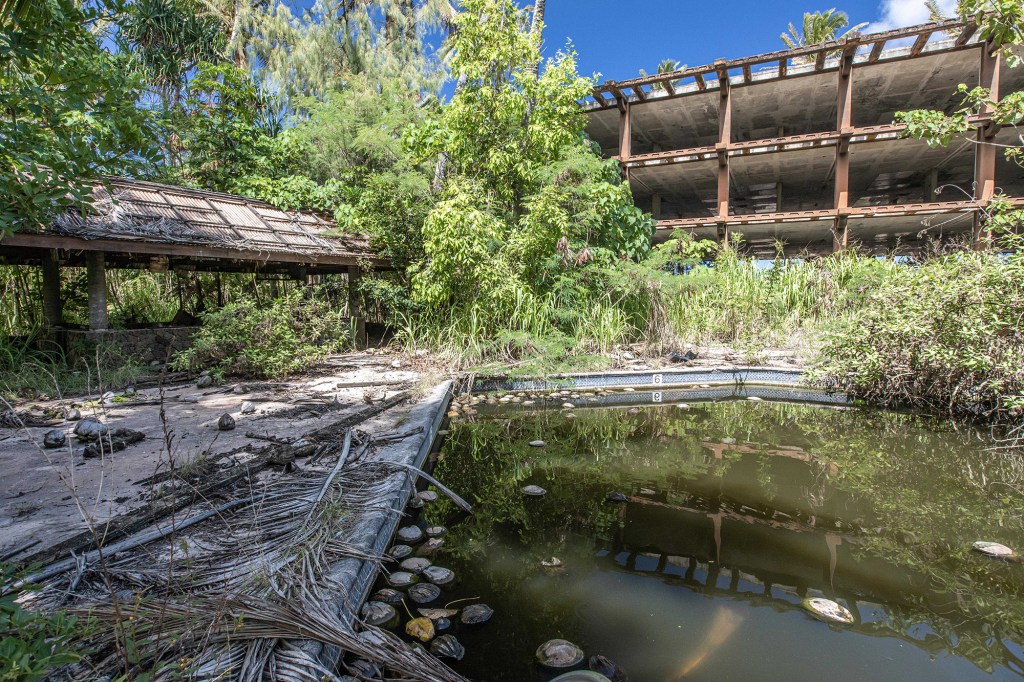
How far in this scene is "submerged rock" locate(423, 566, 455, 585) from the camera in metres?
2.25

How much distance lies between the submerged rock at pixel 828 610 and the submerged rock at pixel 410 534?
179cm

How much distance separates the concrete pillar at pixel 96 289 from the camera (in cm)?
641

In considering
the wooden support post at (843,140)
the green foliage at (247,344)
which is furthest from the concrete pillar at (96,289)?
the wooden support post at (843,140)

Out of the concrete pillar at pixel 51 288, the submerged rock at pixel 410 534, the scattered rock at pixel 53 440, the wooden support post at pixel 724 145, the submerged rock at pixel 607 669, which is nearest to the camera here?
the submerged rock at pixel 607 669

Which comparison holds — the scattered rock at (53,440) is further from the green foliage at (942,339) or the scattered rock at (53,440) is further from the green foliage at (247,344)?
the green foliage at (942,339)

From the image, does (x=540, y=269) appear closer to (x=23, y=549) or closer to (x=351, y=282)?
(x=351, y=282)

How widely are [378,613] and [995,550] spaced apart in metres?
2.91

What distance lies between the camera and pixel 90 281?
6422 millimetres

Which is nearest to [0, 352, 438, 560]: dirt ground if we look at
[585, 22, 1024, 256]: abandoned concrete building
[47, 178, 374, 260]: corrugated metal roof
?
[47, 178, 374, 260]: corrugated metal roof

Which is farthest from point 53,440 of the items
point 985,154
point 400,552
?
point 985,154

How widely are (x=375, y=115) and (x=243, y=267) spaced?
4312mm

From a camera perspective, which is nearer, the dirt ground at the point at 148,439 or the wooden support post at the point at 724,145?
the dirt ground at the point at 148,439

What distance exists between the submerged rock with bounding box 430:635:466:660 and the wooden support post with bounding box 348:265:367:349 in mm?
7871

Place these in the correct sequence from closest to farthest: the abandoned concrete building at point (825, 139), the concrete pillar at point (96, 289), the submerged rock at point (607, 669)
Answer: the submerged rock at point (607, 669) → the concrete pillar at point (96, 289) → the abandoned concrete building at point (825, 139)
